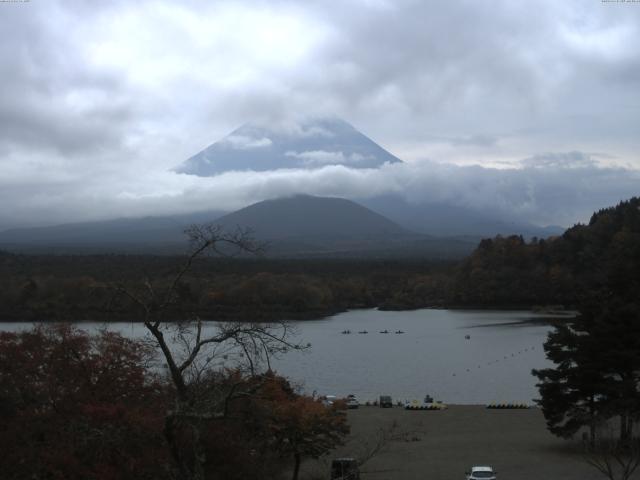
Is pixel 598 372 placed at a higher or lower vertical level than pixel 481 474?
higher

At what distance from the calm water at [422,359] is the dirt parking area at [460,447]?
2.47 meters

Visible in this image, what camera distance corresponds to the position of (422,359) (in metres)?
29.2

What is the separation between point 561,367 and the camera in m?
12.2

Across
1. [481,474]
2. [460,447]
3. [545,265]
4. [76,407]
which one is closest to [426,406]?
[460,447]

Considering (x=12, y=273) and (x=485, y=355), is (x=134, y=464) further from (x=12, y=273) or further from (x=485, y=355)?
(x=12, y=273)

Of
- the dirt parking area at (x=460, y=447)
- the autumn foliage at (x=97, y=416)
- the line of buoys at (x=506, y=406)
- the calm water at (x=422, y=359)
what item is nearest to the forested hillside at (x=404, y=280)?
the calm water at (x=422, y=359)

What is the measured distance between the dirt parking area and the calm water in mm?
2470

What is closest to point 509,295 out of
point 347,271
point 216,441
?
point 347,271

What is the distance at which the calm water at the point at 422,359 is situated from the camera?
71.6 ft

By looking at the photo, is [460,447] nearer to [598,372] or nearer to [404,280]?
[598,372]

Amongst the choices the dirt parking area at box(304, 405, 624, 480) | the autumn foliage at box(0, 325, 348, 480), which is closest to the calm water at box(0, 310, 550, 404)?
the dirt parking area at box(304, 405, 624, 480)

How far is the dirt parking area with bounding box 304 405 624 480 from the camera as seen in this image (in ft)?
35.9

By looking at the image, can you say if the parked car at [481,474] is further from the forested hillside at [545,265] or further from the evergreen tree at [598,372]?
the forested hillside at [545,265]

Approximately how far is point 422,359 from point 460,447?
16.3 meters
